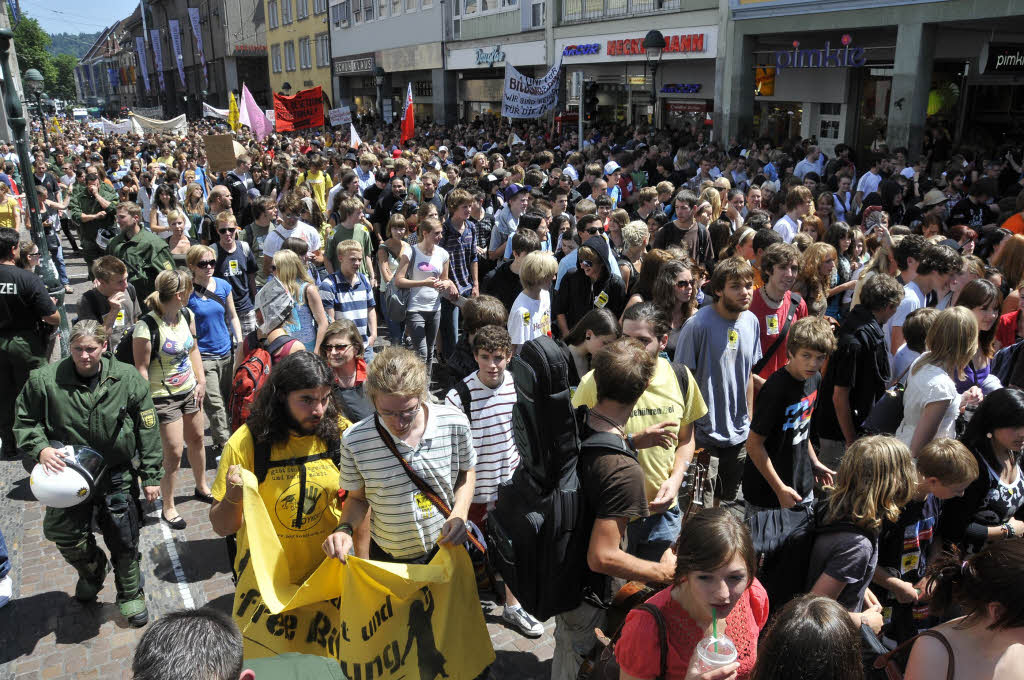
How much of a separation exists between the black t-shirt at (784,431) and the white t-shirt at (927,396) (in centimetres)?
63

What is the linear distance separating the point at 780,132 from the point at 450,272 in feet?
55.5

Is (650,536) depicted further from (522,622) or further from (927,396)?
(927,396)

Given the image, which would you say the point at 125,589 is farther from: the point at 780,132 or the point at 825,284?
the point at 780,132

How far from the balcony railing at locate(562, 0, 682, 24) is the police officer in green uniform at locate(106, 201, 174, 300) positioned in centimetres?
1759

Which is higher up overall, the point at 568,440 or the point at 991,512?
the point at 568,440

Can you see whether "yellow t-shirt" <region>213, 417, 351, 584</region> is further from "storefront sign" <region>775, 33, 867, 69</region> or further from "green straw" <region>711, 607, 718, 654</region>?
"storefront sign" <region>775, 33, 867, 69</region>

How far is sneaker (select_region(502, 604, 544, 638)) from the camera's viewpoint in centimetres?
418

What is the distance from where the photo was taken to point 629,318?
13.7 ft

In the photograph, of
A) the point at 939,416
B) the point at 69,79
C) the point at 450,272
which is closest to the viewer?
the point at 939,416

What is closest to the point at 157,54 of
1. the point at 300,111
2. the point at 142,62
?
the point at 142,62

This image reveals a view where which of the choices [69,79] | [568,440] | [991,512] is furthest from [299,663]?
[69,79]

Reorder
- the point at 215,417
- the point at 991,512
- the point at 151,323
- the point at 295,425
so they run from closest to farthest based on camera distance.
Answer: the point at 295,425, the point at 991,512, the point at 151,323, the point at 215,417

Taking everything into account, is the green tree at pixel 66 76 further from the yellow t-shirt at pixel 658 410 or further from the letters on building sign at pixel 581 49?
the yellow t-shirt at pixel 658 410

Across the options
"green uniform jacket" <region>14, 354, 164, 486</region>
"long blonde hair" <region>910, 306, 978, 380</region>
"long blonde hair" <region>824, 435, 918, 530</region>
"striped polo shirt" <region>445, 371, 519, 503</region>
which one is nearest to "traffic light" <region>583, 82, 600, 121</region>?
"long blonde hair" <region>910, 306, 978, 380</region>
